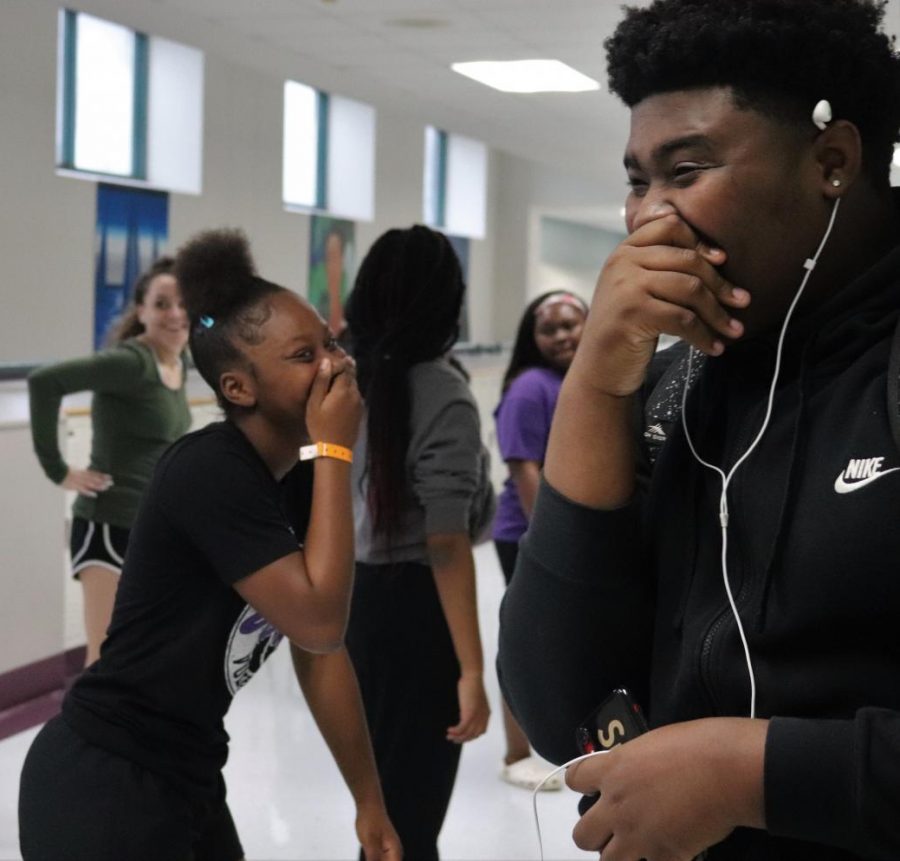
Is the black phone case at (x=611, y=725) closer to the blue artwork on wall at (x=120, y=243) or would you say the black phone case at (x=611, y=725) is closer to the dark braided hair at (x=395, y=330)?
the dark braided hair at (x=395, y=330)

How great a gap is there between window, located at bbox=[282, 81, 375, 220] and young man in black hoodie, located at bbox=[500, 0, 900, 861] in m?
9.75

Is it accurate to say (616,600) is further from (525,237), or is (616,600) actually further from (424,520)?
(525,237)

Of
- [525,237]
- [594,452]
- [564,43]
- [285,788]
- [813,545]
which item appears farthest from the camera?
[525,237]

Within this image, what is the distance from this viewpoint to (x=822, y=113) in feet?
3.22

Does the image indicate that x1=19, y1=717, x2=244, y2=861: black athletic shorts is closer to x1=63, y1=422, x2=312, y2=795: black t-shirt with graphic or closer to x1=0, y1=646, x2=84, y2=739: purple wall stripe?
x1=63, y1=422, x2=312, y2=795: black t-shirt with graphic

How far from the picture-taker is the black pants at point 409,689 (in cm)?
284

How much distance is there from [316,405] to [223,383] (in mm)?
173

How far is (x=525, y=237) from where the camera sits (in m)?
15.6

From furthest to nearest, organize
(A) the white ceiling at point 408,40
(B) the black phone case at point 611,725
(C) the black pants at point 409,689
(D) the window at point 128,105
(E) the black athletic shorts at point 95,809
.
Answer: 1. (D) the window at point 128,105
2. (A) the white ceiling at point 408,40
3. (C) the black pants at point 409,689
4. (E) the black athletic shorts at point 95,809
5. (B) the black phone case at point 611,725

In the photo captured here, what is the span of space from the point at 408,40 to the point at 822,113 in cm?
695

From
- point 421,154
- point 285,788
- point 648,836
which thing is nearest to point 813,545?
point 648,836

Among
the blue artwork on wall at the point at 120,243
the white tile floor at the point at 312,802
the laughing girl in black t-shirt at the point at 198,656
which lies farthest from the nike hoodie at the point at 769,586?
the blue artwork on wall at the point at 120,243

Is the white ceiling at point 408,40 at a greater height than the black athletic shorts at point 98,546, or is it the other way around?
the white ceiling at point 408,40

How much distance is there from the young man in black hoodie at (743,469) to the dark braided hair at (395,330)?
1815 millimetres
